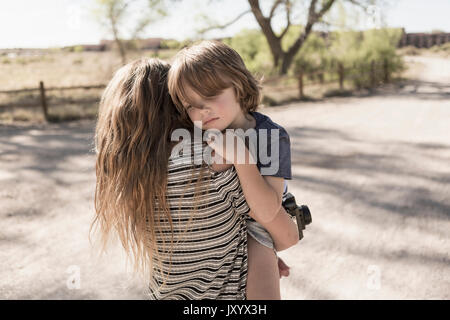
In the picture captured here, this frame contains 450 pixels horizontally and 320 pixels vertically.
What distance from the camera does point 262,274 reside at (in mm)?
1209

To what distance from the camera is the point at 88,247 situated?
11.5 ft

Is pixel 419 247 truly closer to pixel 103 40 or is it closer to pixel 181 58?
pixel 181 58

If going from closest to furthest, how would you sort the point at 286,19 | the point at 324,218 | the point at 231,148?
the point at 231,148
the point at 324,218
the point at 286,19

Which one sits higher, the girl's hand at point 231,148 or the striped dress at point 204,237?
the girl's hand at point 231,148

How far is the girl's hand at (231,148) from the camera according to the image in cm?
105

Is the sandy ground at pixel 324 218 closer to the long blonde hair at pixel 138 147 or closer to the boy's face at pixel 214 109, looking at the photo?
the long blonde hair at pixel 138 147

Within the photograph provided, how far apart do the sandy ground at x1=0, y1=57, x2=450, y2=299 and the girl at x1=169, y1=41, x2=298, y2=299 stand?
1.61 m

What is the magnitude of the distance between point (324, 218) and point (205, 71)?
3071 millimetres

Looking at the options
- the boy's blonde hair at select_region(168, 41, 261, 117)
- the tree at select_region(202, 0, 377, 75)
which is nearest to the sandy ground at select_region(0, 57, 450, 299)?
the boy's blonde hair at select_region(168, 41, 261, 117)

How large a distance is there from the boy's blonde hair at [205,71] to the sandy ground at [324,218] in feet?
6.17

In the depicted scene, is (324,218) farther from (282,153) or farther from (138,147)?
(138,147)

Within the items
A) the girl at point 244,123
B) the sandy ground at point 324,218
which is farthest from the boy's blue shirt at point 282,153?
the sandy ground at point 324,218

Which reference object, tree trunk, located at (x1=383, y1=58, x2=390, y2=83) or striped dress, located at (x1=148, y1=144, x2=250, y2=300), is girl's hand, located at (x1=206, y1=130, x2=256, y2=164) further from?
tree trunk, located at (x1=383, y1=58, x2=390, y2=83)

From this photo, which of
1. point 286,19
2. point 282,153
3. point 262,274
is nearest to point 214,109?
point 282,153
